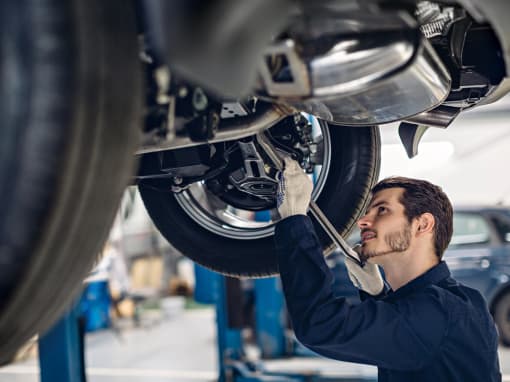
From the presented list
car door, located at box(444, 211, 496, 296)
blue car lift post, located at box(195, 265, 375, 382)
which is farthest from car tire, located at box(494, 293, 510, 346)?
blue car lift post, located at box(195, 265, 375, 382)

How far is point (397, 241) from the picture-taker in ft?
5.49

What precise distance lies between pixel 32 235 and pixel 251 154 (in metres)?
0.92

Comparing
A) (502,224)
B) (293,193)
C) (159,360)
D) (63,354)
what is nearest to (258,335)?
(159,360)

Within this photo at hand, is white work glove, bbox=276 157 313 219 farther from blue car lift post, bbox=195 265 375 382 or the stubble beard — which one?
blue car lift post, bbox=195 265 375 382

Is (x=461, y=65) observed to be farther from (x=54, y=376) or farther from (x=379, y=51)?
(x=54, y=376)

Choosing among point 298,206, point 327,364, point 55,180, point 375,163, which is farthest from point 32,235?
point 327,364

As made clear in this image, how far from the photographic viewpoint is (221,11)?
738 mm

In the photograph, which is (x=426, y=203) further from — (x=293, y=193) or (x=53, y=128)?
(x=53, y=128)

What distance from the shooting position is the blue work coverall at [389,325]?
1436mm

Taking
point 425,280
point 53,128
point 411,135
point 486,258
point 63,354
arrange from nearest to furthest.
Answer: point 53,128 → point 425,280 → point 411,135 → point 63,354 → point 486,258

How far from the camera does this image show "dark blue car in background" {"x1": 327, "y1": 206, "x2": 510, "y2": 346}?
4969mm

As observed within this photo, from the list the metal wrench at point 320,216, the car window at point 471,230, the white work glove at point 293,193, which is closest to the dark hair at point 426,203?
the metal wrench at point 320,216

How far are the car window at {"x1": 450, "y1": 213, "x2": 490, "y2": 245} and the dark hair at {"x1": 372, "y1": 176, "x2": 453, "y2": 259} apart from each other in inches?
137

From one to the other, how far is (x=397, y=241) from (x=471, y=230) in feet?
12.2
